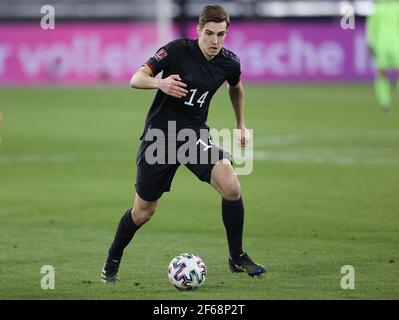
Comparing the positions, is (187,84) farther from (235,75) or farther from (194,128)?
(235,75)

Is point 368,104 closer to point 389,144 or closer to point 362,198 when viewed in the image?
point 389,144

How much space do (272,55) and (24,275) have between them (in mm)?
25284

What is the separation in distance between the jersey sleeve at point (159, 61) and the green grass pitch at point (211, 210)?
5.78ft

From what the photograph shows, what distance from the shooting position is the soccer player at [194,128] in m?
8.57

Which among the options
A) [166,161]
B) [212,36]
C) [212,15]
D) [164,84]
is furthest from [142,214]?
[212,15]

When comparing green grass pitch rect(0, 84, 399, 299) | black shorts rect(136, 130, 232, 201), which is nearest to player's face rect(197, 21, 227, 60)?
black shorts rect(136, 130, 232, 201)

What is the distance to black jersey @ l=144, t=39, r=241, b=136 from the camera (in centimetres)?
869

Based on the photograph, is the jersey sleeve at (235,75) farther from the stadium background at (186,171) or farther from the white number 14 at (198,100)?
the stadium background at (186,171)

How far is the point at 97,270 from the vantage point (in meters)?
9.20

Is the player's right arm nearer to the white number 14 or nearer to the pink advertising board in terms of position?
the white number 14

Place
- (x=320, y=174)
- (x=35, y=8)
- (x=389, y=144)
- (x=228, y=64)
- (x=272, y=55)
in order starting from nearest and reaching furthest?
(x=228, y=64), (x=320, y=174), (x=389, y=144), (x=272, y=55), (x=35, y=8)

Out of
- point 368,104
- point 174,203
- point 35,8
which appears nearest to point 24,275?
point 174,203

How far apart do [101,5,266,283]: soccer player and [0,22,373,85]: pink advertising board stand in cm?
2392
